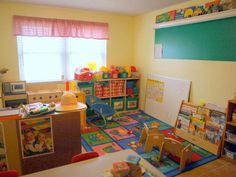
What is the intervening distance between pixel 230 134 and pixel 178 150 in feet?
2.71

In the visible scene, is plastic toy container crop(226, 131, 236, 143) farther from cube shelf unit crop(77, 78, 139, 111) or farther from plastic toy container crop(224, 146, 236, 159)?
cube shelf unit crop(77, 78, 139, 111)

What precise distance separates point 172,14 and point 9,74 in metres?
3.51


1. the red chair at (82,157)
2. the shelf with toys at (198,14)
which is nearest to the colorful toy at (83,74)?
the shelf with toys at (198,14)

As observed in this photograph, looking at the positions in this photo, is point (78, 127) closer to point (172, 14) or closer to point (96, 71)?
point (96, 71)

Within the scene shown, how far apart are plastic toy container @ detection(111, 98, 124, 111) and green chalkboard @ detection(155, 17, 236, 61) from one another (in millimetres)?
1576

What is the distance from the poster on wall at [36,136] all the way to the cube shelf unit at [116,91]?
7.07 ft

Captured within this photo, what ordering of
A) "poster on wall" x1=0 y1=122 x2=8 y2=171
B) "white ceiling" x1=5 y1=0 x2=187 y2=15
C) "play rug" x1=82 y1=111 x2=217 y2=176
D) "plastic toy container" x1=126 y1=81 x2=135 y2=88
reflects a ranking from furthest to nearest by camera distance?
1. "plastic toy container" x1=126 y1=81 x2=135 y2=88
2. "white ceiling" x1=5 y1=0 x2=187 y2=15
3. "play rug" x1=82 y1=111 x2=217 y2=176
4. "poster on wall" x1=0 y1=122 x2=8 y2=171

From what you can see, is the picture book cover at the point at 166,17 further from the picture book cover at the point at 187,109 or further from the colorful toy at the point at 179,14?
the picture book cover at the point at 187,109

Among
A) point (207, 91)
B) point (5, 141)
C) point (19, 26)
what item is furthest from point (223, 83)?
point (19, 26)

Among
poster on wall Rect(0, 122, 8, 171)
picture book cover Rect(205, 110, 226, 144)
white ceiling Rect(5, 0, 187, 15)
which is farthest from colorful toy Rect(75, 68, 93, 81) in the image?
picture book cover Rect(205, 110, 226, 144)

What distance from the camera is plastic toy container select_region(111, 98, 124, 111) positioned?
4.76 metres

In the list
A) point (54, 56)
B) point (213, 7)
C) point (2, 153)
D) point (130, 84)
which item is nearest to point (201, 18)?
point (213, 7)

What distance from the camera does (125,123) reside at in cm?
420

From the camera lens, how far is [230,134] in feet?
9.06
